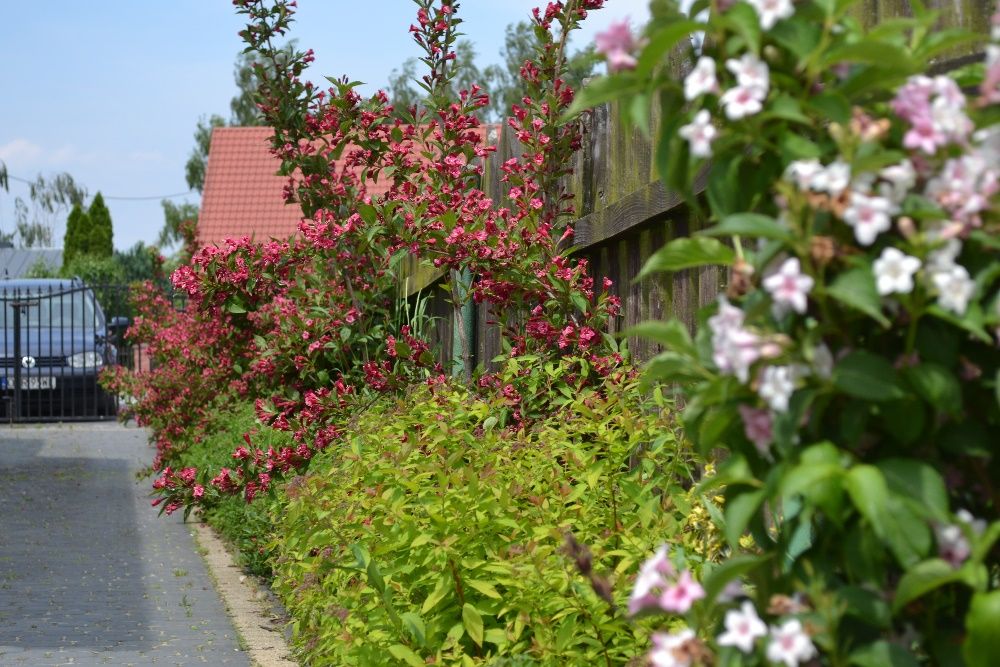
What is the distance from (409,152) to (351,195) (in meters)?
0.61

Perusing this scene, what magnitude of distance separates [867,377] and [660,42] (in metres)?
0.53

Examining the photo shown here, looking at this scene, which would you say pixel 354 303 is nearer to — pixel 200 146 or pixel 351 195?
pixel 351 195

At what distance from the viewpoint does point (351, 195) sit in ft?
24.6

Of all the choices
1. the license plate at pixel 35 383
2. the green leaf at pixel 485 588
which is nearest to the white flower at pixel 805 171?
the green leaf at pixel 485 588

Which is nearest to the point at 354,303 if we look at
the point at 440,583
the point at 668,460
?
the point at 668,460

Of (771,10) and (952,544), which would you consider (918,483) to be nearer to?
(952,544)

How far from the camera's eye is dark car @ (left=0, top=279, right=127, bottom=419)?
19375 mm

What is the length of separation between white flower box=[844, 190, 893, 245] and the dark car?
1790 centimetres

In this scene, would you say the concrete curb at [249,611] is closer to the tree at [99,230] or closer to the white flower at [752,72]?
the white flower at [752,72]

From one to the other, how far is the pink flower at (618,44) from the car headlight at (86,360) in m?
18.5

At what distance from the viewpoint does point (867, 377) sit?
158 centimetres

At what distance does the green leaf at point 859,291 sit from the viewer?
1.54 metres

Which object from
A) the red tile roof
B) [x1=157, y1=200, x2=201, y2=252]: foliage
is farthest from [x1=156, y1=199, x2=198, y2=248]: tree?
the red tile roof

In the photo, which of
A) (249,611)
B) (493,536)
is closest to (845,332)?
(493,536)
